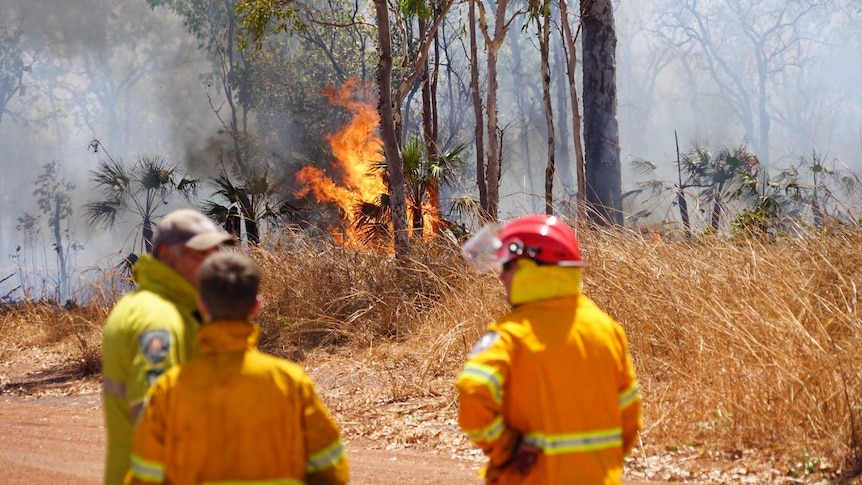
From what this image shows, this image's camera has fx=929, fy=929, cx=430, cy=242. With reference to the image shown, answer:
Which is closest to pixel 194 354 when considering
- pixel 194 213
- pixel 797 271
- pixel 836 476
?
pixel 194 213

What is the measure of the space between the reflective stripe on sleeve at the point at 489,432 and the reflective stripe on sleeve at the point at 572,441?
3.9 inches

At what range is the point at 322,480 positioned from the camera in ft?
9.20

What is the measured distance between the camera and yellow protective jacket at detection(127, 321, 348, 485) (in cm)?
266

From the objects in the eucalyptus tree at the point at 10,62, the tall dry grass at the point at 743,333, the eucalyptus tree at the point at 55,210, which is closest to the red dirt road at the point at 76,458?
the tall dry grass at the point at 743,333

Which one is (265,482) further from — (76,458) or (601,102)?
(601,102)

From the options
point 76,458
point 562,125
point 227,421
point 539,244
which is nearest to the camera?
point 227,421

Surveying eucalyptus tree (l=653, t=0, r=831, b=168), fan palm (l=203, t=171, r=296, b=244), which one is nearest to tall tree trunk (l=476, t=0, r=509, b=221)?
fan palm (l=203, t=171, r=296, b=244)

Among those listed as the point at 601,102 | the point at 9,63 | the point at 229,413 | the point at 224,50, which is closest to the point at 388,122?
the point at 601,102

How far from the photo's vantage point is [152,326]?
9.77 feet

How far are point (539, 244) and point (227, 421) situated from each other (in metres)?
1.12

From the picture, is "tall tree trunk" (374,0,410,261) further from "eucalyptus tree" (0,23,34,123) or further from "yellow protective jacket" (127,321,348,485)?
"eucalyptus tree" (0,23,34,123)

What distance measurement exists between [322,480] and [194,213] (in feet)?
3.48

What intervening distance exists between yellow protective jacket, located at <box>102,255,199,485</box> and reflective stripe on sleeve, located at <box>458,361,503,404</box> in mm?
958

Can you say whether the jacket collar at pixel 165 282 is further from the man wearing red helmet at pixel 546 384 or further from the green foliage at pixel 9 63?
the green foliage at pixel 9 63
